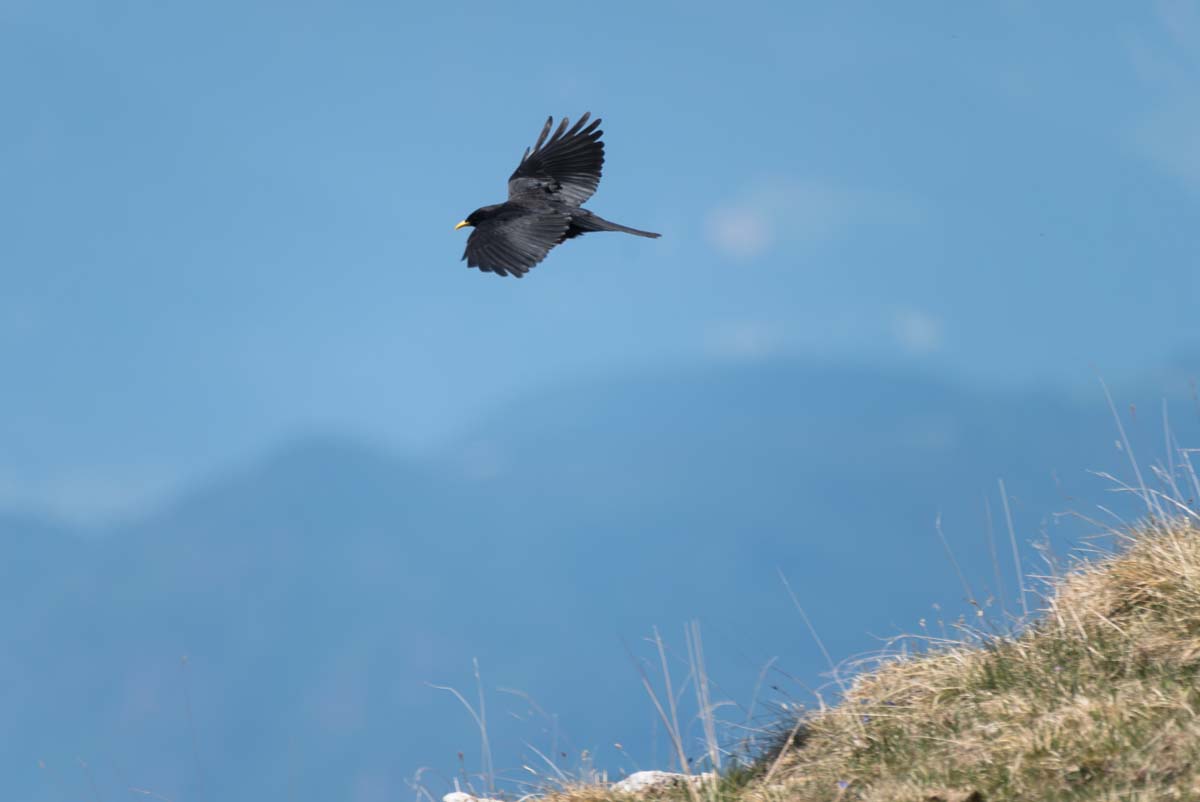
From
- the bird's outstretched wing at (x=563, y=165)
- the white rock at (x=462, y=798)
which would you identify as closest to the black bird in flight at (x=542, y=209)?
the bird's outstretched wing at (x=563, y=165)

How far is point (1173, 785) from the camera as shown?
11.3 ft

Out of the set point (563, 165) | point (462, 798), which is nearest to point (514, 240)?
point (563, 165)

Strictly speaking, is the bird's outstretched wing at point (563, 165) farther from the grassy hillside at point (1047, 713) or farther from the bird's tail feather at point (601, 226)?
the grassy hillside at point (1047, 713)

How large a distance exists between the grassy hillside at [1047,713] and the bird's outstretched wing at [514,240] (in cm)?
432

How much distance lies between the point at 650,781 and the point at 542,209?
5491 mm

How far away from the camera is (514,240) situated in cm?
875

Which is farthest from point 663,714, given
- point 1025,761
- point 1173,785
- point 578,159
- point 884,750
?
point 578,159

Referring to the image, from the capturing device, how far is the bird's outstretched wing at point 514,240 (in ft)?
27.6

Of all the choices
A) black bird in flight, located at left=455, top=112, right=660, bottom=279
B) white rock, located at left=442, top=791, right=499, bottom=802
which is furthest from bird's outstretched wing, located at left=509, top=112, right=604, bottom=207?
white rock, located at left=442, top=791, right=499, bottom=802

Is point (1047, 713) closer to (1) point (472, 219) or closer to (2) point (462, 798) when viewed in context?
(2) point (462, 798)

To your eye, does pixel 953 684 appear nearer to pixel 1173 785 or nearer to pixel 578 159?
pixel 1173 785

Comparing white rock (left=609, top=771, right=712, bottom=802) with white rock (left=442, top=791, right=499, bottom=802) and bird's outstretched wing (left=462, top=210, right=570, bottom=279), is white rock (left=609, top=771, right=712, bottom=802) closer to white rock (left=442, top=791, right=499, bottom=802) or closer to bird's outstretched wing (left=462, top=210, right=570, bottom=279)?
white rock (left=442, top=791, right=499, bottom=802)

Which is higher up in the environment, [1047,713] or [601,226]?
[601,226]

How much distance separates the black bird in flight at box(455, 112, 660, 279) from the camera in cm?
854
